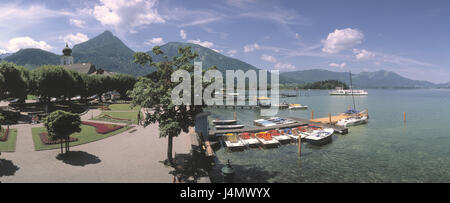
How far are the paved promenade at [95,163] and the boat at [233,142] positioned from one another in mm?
7436

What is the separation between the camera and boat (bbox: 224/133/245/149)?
3294cm

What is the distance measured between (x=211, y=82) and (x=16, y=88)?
5137 centimetres

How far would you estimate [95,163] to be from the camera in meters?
20.6

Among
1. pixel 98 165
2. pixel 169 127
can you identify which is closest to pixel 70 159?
pixel 98 165

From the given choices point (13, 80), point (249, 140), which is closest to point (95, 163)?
point (249, 140)

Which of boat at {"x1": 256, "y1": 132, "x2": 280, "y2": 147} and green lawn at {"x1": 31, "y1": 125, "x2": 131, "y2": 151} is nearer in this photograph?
green lawn at {"x1": 31, "y1": 125, "x2": 131, "y2": 151}

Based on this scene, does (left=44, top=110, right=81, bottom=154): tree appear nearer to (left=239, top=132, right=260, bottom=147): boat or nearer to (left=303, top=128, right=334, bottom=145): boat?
(left=239, top=132, right=260, bottom=147): boat

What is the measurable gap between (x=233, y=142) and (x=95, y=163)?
19568 mm

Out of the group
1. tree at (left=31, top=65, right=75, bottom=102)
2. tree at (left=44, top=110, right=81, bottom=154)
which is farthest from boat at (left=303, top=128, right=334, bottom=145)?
tree at (left=31, top=65, right=75, bottom=102)

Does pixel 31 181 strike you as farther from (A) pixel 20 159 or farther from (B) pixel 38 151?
(B) pixel 38 151

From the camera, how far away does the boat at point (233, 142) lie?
32.9m

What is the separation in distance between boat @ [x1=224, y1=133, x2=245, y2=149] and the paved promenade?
7.44 meters

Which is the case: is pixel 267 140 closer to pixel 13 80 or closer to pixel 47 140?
pixel 47 140

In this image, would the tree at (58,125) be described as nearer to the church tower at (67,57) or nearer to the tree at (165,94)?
the tree at (165,94)
